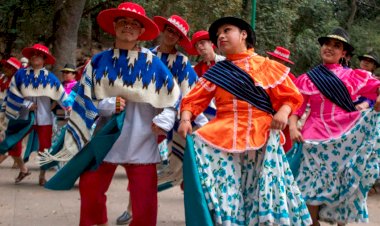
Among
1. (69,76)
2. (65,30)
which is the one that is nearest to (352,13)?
(65,30)

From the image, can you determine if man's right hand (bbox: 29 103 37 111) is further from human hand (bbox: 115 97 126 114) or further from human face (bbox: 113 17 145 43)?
human hand (bbox: 115 97 126 114)

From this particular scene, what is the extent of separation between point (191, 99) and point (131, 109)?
0.62 meters

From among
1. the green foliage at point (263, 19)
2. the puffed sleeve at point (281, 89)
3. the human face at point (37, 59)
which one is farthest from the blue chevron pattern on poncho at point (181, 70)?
the green foliage at point (263, 19)

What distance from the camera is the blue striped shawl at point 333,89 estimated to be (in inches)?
223

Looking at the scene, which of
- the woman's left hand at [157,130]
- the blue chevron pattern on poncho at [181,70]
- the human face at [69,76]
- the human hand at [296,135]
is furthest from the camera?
the human face at [69,76]

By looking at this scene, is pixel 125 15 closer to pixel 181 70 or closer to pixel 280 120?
pixel 181 70

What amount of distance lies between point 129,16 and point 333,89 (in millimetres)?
1975

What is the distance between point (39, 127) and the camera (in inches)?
371

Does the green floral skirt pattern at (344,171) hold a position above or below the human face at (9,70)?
below

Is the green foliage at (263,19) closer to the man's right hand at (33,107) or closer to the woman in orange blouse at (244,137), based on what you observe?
the man's right hand at (33,107)

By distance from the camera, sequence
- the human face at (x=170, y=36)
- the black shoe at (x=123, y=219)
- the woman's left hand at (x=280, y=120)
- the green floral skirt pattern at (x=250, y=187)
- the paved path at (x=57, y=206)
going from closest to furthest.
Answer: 1. the green floral skirt pattern at (x=250, y=187)
2. the woman's left hand at (x=280, y=120)
3. the human face at (x=170, y=36)
4. the black shoe at (x=123, y=219)
5. the paved path at (x=57, y=206)

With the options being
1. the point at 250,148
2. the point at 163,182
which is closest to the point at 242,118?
the point at 250,148

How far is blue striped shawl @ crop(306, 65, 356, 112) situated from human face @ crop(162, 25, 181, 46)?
4.69ft

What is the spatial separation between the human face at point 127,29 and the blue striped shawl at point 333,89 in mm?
1709
